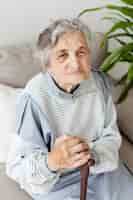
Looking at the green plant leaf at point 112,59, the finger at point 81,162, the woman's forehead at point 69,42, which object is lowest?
the finger at point 81,162

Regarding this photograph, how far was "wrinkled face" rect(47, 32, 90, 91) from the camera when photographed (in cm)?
137

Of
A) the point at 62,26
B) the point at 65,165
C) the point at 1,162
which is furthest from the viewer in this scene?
the point at 1,162

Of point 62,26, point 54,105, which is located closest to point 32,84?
point 54,105

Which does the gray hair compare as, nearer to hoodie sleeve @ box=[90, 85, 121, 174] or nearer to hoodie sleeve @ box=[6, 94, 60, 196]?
hoodie sleeve @ box=[6, 94, 60, 196]

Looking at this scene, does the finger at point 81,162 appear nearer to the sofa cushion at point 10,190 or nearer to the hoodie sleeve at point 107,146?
the hoodie sleeve at point 107,146

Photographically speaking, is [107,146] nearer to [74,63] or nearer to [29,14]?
[74,63]

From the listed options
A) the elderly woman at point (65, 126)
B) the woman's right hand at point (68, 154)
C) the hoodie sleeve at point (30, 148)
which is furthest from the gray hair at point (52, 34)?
the woman's right hand at point (68, 154)

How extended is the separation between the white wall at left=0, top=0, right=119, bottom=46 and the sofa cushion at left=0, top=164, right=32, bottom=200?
2.41ft

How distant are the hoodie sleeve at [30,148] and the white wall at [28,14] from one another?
2.34 ft

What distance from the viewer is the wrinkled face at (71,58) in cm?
137

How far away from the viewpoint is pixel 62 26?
4.56 ft

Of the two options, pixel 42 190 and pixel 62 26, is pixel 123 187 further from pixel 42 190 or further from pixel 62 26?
pixel 62 26

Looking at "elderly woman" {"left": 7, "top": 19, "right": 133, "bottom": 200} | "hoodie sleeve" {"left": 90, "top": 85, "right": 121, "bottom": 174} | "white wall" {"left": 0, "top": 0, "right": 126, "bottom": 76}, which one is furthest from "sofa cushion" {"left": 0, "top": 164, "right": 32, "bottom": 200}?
"white wall" {"left": 0, "top": 0, "right": 126, "bottom": 76}

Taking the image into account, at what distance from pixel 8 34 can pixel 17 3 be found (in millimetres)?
149
